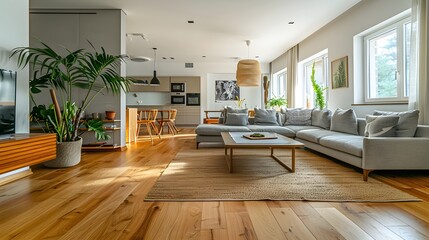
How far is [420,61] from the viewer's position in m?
2.95

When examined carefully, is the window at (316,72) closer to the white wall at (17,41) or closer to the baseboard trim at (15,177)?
the white wall at (17,41)

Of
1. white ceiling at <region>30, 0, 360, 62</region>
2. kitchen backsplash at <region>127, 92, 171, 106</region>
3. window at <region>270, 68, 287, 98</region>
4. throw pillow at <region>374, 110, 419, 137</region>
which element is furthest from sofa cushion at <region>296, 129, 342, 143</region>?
kitchen backsplash at <region>127, 92, 171, 106</region>

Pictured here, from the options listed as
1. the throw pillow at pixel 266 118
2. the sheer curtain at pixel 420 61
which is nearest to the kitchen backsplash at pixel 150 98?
the throw pillow at pixel 266 118

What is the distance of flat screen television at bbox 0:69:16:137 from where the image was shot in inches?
94.0

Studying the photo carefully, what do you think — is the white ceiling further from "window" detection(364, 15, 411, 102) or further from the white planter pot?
the white planter pot

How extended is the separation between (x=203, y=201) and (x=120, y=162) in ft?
6.39

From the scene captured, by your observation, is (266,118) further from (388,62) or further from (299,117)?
(388,62)

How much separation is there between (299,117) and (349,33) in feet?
6.27

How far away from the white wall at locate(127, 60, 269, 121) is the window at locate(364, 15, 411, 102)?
5.52 m

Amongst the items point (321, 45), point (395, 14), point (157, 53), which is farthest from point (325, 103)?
point (157, 53)

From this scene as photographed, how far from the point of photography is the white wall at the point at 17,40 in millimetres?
2525

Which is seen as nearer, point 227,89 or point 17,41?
point 17,41

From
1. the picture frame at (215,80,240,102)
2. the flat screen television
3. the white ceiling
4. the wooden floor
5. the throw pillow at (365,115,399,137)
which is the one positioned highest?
the white ceiling

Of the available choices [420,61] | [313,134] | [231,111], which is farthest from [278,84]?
[420,61]
